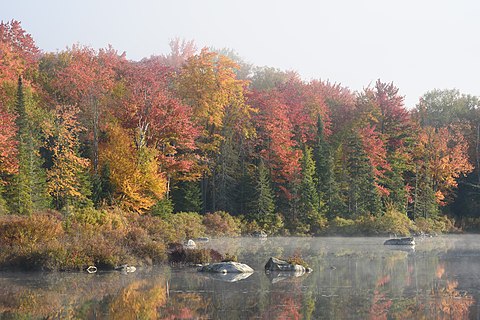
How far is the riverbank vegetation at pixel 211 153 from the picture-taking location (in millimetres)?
42938

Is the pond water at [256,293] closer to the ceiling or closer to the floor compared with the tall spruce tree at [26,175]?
closer to the floor

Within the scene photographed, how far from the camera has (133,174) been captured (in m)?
44.8

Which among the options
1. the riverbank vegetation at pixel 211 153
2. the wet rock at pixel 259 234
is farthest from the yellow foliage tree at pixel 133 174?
the wet rock at pixel 259 234

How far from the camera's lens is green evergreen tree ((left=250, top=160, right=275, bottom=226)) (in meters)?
56.5

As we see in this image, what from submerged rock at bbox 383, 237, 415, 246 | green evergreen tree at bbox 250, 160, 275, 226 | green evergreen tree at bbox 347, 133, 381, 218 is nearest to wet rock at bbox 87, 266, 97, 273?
submerged rock at bbox 383, 237, 415, 246

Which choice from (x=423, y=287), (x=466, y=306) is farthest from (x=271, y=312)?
(x=423, y=287)

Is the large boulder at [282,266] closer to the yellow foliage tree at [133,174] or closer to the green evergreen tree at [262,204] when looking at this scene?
the yellow foliage tree at [133,174]

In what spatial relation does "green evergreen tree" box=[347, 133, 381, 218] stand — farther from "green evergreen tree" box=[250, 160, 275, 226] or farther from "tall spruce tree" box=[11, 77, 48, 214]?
"tall spruce tree" box=[11, 77, 48, 214]

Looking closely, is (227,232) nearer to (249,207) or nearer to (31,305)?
(249,207)

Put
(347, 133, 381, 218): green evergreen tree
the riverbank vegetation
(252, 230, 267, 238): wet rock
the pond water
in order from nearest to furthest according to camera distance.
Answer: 1. the pond water
2. the riverbank vegetation
3. (252, 230, 267, 238): wet rock
4. (347, 133, 381, 218): green evergreen tree

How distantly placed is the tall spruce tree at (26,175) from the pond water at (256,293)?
1448cm

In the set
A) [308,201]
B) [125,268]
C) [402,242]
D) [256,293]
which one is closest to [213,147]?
[308,201]

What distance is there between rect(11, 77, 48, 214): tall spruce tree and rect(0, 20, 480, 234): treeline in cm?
8

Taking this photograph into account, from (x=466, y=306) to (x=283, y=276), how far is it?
8.40 metres
